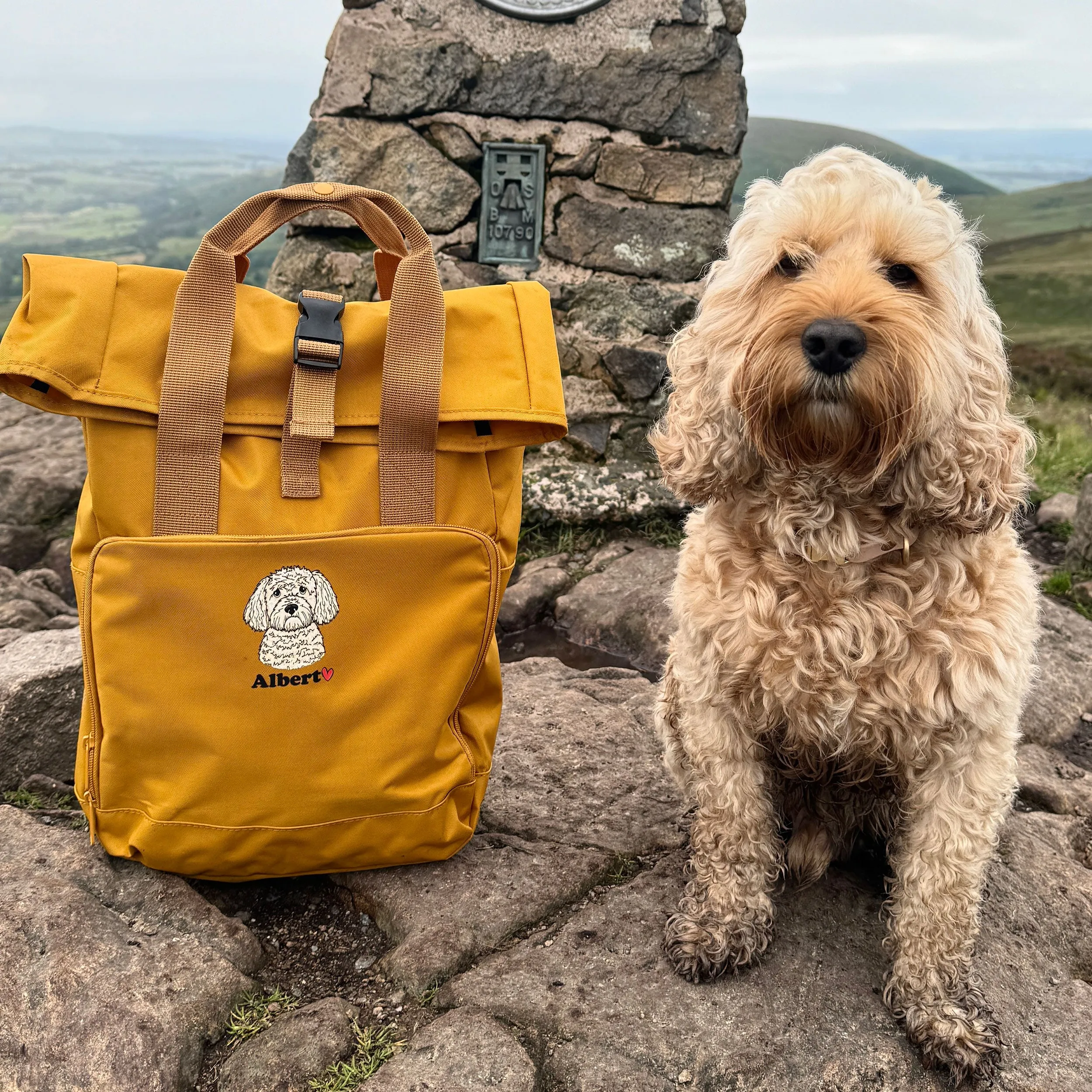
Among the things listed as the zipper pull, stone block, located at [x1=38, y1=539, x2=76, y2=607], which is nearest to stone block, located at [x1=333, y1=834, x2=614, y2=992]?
the zipper pull

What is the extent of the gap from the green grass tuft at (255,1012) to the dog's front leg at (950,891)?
4.49 feet

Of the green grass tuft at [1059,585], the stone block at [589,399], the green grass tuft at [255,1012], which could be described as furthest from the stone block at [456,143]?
the green grass tuft at [255,1012]

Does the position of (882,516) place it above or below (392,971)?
above

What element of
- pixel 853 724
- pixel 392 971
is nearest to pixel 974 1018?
pixel 853 724

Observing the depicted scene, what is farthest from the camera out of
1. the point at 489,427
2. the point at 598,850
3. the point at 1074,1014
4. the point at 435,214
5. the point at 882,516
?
the point at 435,214

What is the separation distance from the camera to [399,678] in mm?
2252

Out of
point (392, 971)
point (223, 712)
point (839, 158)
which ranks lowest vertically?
point (392, 971)

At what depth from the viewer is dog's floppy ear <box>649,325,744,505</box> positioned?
204 centimetres

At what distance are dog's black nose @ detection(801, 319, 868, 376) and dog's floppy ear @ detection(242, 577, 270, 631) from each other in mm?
1261

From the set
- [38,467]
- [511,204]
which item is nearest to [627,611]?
[511,204]

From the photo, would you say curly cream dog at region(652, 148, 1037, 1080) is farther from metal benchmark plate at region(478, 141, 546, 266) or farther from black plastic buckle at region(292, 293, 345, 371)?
metal benchmark plate at region(478, 141, 546, 266)

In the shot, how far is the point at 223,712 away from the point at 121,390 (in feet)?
2.48

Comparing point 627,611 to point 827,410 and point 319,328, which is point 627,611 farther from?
point 827,410

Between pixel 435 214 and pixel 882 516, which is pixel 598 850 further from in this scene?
pixel 435 214
